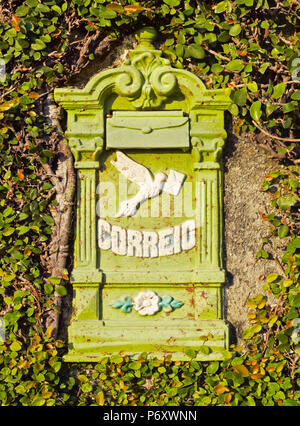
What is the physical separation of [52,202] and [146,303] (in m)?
0.94

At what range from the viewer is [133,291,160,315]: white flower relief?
12.2ft

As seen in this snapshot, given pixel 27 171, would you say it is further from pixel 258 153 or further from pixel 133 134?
pixel 258 153

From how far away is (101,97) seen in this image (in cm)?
378

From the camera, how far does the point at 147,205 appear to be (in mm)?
3814

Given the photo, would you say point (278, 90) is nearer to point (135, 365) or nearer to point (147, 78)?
point (147, 78)

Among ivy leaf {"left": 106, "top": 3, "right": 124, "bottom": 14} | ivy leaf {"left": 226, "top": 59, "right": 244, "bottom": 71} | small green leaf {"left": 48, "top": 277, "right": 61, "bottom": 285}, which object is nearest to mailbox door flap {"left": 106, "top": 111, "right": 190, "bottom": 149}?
ivy leaf {"left": 226, "top": 59, "right": 244, "bottom": 71}

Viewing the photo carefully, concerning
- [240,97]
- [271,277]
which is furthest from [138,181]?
[271,277]

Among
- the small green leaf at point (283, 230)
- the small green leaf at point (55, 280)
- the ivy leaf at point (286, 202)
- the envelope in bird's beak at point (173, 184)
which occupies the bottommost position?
the small green leaf at point (55, 280)

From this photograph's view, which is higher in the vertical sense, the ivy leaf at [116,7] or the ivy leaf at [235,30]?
the ivy leaf at [116,7]

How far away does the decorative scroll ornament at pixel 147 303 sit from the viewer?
3.72m

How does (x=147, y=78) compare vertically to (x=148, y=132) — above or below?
above

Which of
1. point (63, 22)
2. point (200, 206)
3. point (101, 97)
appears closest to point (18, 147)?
point (101, 97)

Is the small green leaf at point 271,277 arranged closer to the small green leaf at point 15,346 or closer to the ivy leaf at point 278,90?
the ivy leaf at point 278,90

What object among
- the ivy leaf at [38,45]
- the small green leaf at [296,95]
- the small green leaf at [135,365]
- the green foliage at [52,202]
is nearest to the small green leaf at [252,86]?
the green foliage at [52,202]
